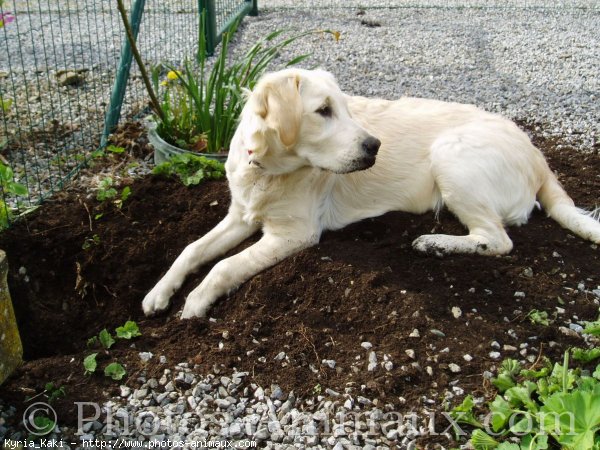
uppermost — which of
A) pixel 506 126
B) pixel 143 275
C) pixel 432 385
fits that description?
pixel 506 126

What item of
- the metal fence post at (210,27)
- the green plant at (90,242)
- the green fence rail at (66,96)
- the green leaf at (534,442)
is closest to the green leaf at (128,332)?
the green plant at (90,242)

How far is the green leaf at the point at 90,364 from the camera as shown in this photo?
2801 mm

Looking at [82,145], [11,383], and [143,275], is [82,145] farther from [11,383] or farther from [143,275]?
[11,383]

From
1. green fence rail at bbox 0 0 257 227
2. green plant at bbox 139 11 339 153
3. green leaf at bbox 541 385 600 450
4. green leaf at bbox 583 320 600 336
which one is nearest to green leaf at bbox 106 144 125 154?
green fence rail at bbox 0 0 257 227

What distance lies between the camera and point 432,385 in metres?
2.74

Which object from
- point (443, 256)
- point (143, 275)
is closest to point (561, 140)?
point (443, 256)

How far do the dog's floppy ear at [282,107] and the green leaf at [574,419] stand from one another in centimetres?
174

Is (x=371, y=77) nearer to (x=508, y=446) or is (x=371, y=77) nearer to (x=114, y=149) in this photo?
(x=114, y=149)

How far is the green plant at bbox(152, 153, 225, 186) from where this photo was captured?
440cm

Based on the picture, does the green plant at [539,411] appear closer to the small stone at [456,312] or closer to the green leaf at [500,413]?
the green leaf at [500,413]

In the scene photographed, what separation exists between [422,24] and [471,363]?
730cm

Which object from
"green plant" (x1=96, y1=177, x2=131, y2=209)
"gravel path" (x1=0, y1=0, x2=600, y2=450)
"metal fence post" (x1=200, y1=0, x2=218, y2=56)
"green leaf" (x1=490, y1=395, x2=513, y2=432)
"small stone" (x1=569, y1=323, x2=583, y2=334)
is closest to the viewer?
"green leaf" (x1=490, y1=395, x2=513, y2=432)

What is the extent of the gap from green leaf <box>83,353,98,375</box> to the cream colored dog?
2.05ft

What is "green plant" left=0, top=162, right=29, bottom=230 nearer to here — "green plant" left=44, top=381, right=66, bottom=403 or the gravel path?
the gravel path
